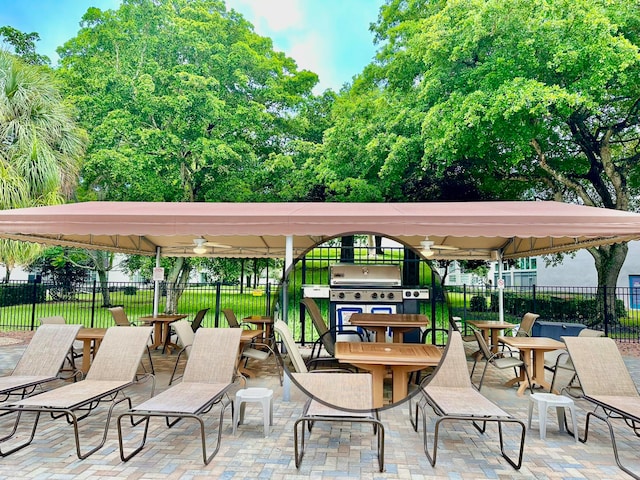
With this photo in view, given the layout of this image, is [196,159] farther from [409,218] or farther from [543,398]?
[543,398]

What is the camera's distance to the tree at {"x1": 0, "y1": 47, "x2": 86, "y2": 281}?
789cm

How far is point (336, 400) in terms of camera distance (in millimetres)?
3875

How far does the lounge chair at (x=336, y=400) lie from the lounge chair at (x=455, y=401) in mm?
485

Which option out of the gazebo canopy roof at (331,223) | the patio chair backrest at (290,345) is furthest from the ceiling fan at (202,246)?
the patio chair backrest at (290,345)

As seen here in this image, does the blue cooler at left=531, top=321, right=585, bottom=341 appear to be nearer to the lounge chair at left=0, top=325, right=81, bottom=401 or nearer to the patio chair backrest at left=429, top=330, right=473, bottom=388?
the patio chair backrest at left=429, top=330, right=473, bottom=388

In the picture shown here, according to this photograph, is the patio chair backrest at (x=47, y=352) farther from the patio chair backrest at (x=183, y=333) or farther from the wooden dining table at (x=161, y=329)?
the wooden dining table at (x=161, y=329)

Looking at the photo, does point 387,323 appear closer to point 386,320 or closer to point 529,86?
point 386,320

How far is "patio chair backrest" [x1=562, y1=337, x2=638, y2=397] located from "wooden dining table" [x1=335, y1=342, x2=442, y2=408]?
138 centimetres

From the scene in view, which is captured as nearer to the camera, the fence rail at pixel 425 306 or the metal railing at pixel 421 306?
the metal railing at pixel 421 306

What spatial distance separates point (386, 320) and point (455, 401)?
272cm

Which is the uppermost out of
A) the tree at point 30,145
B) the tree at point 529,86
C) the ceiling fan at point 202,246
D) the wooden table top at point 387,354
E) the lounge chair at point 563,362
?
the tree at point 529,86

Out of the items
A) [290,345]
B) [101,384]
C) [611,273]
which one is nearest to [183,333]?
[101,384]

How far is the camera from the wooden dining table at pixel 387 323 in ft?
20.1

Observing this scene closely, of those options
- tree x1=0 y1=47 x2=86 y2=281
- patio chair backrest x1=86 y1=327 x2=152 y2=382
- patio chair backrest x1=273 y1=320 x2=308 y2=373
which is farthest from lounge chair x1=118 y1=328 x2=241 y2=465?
tree x1=0 y1=47 x2=86 y2=281
